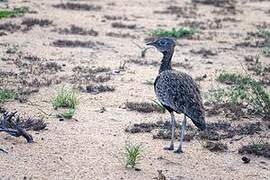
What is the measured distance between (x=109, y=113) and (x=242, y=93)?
9.26 ft

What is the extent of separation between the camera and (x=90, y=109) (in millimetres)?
10055

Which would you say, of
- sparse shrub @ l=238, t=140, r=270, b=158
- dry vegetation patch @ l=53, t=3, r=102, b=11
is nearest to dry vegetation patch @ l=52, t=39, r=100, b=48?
dry vegetation patch @ l=53, t=3, r=102, b=11

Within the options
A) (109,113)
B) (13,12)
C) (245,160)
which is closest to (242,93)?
(109,113)

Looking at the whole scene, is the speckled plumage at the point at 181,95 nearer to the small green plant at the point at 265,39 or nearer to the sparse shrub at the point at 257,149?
the sparse shrub at the point at 257,149

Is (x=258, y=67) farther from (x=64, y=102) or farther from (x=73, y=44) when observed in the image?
(x=64, y=102)

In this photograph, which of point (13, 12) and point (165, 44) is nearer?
point (165, 44)

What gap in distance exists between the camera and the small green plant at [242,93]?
9.70 meters

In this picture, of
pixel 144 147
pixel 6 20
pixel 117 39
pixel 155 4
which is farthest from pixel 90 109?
pixel 155 4

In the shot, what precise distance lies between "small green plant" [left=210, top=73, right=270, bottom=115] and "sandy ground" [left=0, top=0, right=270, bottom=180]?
16.7 inches

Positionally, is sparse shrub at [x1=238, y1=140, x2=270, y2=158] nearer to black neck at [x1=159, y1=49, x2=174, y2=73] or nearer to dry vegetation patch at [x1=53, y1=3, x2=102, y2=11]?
black neck at [x1=159, y1=49, x2=174, y2=73]

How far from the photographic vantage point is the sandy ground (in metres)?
7.48

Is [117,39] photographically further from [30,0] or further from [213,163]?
[213,163]

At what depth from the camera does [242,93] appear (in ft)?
36.7

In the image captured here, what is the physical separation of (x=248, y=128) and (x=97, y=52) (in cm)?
646
